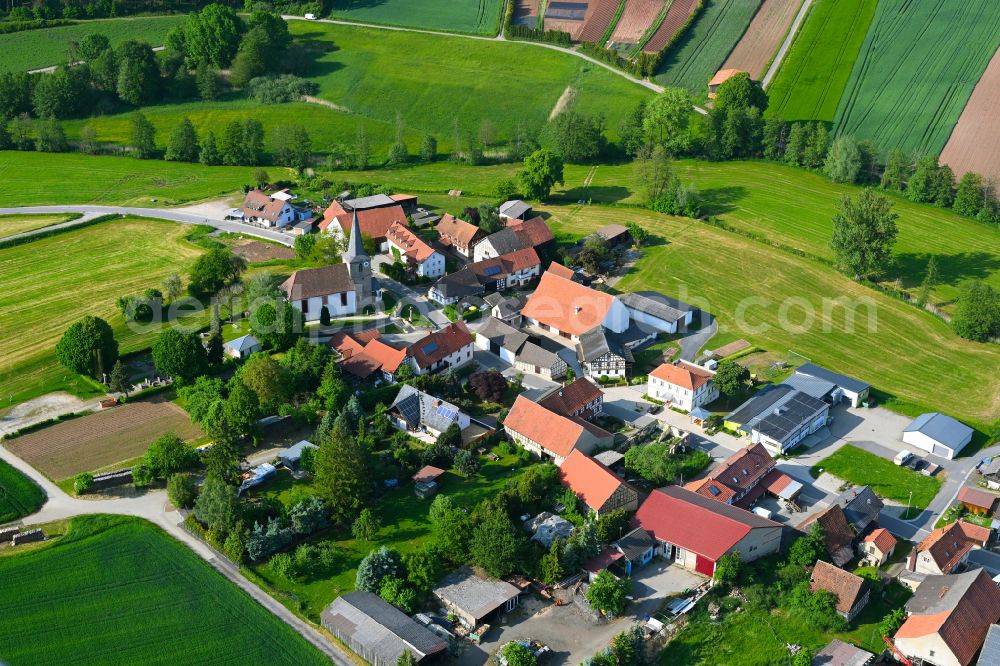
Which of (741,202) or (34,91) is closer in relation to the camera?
(741,202)

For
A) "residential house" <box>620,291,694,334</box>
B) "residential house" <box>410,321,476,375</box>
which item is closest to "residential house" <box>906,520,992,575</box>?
"residential house" <box>620,291,694,334</box>

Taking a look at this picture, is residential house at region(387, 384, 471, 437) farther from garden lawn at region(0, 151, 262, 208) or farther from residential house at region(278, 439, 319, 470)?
garden lawn at region(0, 151, 262, 208)

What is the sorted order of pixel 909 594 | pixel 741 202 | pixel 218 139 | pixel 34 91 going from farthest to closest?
pixel 34 91 → pixel 218 139 → pixel 741 202 → pixel 909 594

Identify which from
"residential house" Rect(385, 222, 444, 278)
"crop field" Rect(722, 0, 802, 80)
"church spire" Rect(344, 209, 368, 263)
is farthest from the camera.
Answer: "crop field" Rect(722, 0, 802, 80)

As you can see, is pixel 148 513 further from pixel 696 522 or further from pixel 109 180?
pixel 109 180

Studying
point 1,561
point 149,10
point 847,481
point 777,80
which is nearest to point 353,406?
point 1,561

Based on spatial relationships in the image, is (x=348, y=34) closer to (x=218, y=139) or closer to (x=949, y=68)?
(x=218, y=139)
